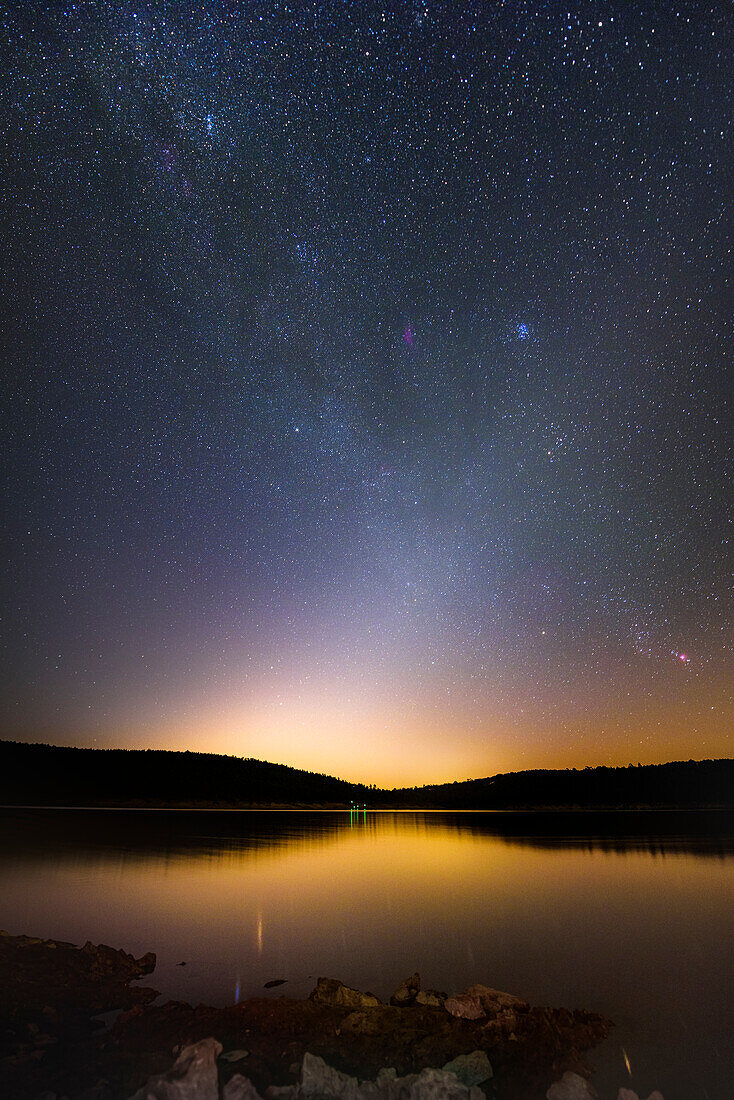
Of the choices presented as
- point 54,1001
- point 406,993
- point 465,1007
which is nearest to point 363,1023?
point 406,993

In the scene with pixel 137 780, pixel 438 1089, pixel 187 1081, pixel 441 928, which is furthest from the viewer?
pixel 137 780

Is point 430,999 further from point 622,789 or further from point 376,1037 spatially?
point 622,789

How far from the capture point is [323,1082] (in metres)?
7.07

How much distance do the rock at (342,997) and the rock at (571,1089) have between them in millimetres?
3296

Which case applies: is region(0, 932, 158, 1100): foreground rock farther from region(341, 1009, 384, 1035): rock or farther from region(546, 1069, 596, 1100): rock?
region(546, 1069, 596, 1100): rock

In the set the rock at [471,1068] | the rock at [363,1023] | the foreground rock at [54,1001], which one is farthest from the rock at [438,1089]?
the foreground rock at [54,1001]

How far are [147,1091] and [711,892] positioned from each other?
2472 cm

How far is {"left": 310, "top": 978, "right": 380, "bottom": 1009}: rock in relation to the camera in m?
9.63

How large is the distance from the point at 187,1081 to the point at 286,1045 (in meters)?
1.88

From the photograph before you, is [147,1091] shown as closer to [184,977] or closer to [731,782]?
[184,977]

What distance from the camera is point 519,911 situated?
65.0 feet

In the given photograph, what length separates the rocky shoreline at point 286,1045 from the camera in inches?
276

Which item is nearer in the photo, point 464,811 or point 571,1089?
point 571,1089

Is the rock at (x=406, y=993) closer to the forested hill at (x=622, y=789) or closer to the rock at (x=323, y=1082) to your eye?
the rock at (x=323, y=1082)
